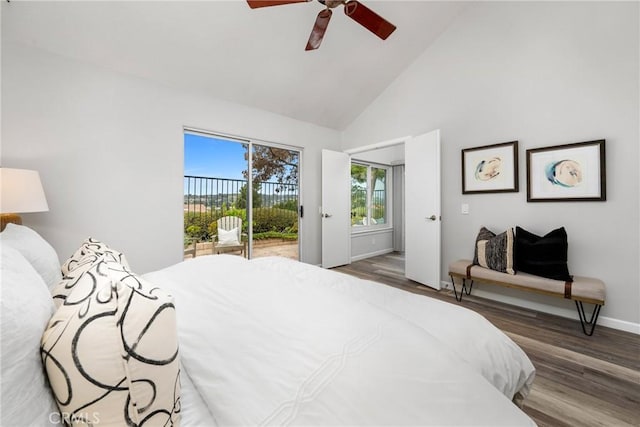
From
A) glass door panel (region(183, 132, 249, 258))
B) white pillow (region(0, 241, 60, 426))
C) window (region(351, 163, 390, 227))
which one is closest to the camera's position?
white pillow (region(0, 241, 60, 426))

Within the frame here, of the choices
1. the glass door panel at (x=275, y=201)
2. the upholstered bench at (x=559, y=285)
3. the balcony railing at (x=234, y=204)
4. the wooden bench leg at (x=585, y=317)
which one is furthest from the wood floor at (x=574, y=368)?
the balcony railing at (x=234, y=204)

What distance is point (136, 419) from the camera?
517 mm

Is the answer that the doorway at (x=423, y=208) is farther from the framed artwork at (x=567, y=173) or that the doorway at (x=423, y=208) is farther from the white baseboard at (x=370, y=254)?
the white baseboard at (x=370, y=254)

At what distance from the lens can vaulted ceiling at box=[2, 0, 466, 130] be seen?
2.23 metres

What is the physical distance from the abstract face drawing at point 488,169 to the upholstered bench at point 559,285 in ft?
3.57

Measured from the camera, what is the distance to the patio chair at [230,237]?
3615mm

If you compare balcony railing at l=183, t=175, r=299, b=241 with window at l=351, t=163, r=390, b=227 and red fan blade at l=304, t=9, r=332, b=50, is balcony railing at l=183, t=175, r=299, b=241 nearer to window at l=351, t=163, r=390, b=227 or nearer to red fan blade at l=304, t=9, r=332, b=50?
window at l=351, t=163, r=390, b=227

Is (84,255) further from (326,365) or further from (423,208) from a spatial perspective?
(423,208)

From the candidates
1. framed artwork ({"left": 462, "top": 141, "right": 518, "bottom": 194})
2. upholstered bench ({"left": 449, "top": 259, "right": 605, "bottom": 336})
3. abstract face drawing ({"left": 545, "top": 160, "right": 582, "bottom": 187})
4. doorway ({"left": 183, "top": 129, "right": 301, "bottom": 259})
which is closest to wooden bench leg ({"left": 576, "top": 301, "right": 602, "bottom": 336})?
upholstered bench ({"left": 449, "top": 259, "right": 605, "bottom": 336})

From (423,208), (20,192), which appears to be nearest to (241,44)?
(20,192)

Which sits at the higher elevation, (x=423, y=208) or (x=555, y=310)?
(x=423, y=208)

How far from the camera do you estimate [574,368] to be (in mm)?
1756

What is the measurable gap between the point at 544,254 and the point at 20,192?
14.5 ft

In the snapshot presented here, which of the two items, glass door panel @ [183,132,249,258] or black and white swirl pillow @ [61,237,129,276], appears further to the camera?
glass door panel @ [183,132,249,258]
